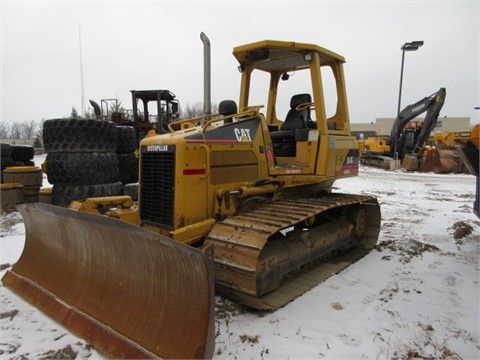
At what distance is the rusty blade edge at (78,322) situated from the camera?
9.94 ft

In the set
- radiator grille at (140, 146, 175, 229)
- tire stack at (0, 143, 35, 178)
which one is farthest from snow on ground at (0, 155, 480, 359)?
tire stack at (0, 143, 35, 178)

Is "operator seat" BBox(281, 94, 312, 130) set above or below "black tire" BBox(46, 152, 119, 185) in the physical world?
above

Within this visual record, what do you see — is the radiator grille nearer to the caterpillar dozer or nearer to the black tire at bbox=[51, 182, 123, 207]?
the caterpillar dozer

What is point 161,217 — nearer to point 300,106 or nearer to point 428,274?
point 300,106

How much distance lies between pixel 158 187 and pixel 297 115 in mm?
2524

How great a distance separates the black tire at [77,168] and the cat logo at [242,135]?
3.90 meters

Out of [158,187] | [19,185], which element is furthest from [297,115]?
[19,185]

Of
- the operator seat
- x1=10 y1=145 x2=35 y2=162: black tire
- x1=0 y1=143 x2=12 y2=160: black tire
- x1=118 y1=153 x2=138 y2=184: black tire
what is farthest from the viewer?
x1=10 y1=145 x2=35 y2=162: black tire

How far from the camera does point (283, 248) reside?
429cm

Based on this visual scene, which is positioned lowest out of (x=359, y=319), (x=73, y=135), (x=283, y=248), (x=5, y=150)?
(x=359, y=319)

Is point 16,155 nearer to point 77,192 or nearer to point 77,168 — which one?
point 77,168

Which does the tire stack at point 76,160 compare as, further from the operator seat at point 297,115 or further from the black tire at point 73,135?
the operator seat at point 297,115

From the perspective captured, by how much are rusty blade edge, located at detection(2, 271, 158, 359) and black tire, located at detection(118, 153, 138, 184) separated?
5.08m

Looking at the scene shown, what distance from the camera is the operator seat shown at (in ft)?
18.6
